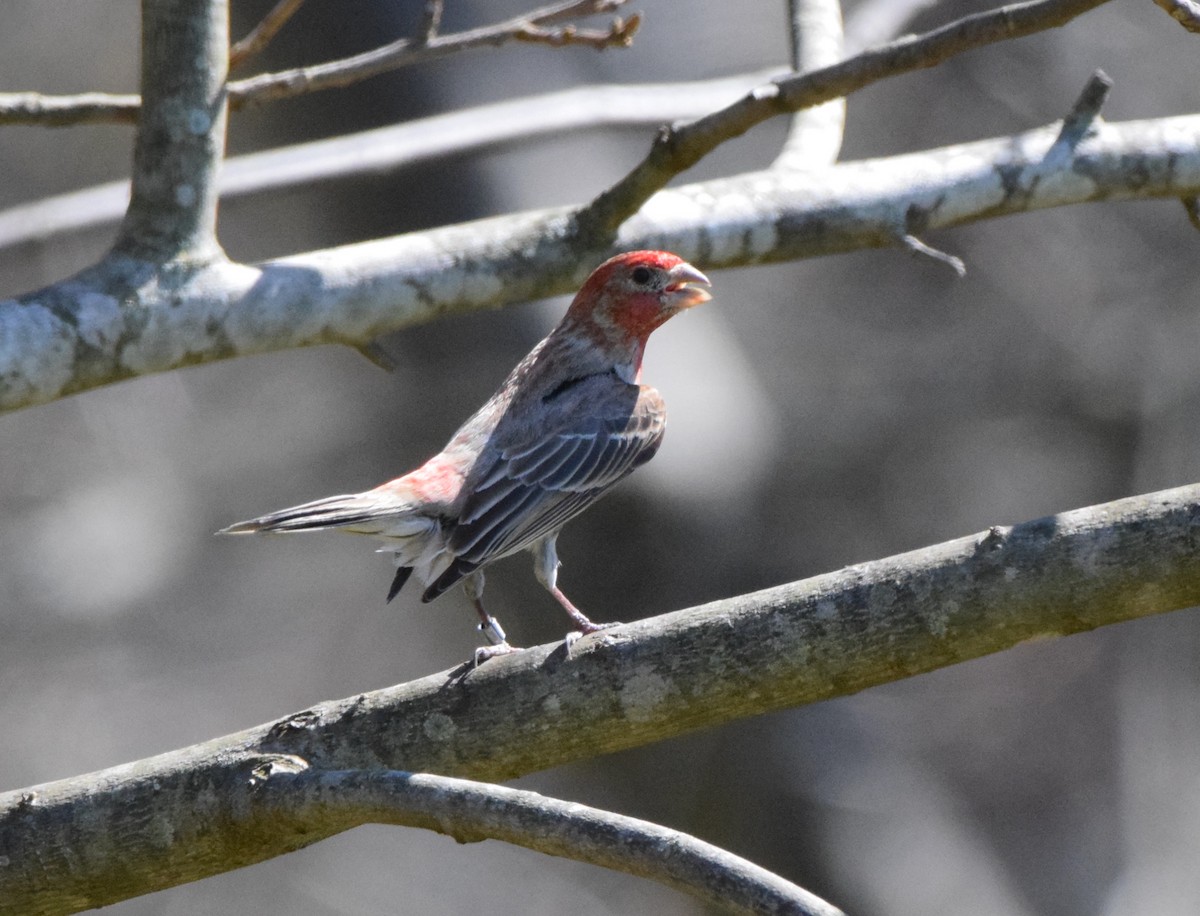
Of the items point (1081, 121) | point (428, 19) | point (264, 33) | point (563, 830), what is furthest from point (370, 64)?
point (563, 830)

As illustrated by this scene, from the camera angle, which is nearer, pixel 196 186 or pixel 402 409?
pixel 196 186

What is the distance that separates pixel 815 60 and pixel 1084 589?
248cm

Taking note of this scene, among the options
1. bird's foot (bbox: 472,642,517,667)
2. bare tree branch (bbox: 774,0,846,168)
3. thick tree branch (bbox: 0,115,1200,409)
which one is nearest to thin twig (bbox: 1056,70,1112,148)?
thick tree branch (bbox: 0,115,1200,409)

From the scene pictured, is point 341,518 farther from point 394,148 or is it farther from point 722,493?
point 722,493

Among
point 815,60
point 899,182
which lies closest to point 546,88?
point 815,60

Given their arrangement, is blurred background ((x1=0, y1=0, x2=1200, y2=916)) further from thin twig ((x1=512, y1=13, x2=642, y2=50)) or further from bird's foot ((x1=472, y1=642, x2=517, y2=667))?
bird's foot ((x1=472, y1=642, x2=517, y2=667))

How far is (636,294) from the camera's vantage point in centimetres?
476

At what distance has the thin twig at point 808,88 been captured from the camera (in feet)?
11.0

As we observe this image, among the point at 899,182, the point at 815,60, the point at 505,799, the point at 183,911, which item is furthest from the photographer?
the point at 183,911

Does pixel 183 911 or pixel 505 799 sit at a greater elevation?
pixel 183 911

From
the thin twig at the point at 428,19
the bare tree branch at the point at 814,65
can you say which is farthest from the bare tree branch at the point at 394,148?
the thin twig at the point at 428,19

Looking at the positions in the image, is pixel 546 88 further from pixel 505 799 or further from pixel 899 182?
pixel 505 799

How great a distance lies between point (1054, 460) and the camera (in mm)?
8547

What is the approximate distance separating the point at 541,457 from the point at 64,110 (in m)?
1.77
